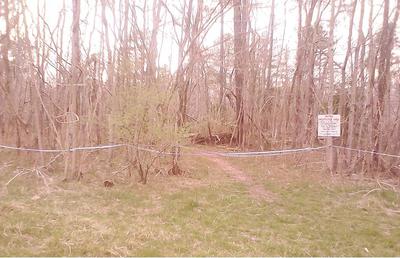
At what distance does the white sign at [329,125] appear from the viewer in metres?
8.81

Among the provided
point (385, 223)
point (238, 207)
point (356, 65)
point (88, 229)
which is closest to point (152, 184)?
point (238, 207)

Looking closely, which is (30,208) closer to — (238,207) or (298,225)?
(238,207)

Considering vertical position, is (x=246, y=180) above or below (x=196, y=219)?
above

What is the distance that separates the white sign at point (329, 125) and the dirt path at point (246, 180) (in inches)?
76.5

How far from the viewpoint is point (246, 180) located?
28.8 ft

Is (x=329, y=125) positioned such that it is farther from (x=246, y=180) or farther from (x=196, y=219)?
(x=196, y=219)

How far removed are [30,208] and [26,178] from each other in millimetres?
2152

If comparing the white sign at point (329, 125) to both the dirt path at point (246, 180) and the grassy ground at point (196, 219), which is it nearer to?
the grassy ground at point (196, 219)

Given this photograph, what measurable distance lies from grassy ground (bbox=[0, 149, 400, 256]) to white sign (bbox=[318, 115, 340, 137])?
1067 millimetres

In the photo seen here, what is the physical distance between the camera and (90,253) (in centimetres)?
434

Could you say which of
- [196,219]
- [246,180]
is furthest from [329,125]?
[196,219]

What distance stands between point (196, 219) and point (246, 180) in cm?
320

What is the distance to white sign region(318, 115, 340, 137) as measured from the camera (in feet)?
28.9

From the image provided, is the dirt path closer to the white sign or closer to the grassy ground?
the grassy ground
